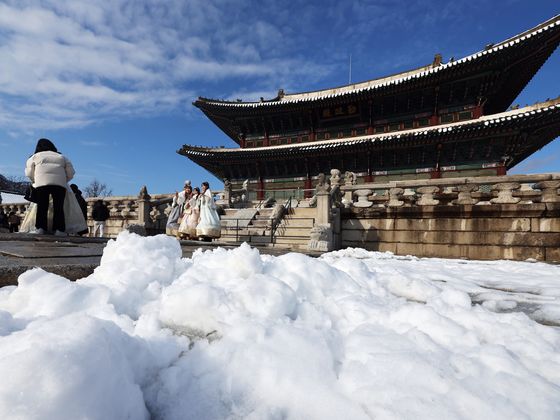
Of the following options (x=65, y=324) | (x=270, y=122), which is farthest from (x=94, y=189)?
(x=65, y=324)

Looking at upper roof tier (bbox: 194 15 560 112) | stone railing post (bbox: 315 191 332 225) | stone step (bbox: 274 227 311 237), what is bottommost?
stone step (bbox: 274 227 311 237)

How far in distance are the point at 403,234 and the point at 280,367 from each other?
8817mm

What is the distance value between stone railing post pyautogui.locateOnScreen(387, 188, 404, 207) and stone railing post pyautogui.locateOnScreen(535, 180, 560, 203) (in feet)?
11.2

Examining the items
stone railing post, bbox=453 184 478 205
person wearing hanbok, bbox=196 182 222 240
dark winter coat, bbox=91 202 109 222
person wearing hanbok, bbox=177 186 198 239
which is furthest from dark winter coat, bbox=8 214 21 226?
stone railing post, bbox=453 184 478 205

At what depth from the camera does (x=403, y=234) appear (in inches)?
356

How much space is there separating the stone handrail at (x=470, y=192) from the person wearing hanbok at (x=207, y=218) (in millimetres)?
4589

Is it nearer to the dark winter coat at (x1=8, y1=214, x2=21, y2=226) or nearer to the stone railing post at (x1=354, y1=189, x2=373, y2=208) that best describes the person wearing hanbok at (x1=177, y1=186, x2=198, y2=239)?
the stone railing post at (x1=354, y1=189, x2=373, y2=208)

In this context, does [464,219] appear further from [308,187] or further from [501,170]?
[308,187]

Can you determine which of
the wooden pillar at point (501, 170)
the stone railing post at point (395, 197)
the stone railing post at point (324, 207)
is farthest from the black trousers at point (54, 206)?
the wooden pillar at point (501, 170)

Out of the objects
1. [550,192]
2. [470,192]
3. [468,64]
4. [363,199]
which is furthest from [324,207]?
[468,64]

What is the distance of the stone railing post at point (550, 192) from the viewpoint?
742 centimetres

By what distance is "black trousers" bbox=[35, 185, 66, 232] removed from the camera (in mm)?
5605

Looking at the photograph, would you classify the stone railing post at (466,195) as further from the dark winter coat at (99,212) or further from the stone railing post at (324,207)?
the dark winter coat at (99,212)

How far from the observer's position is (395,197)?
9.16 metres
